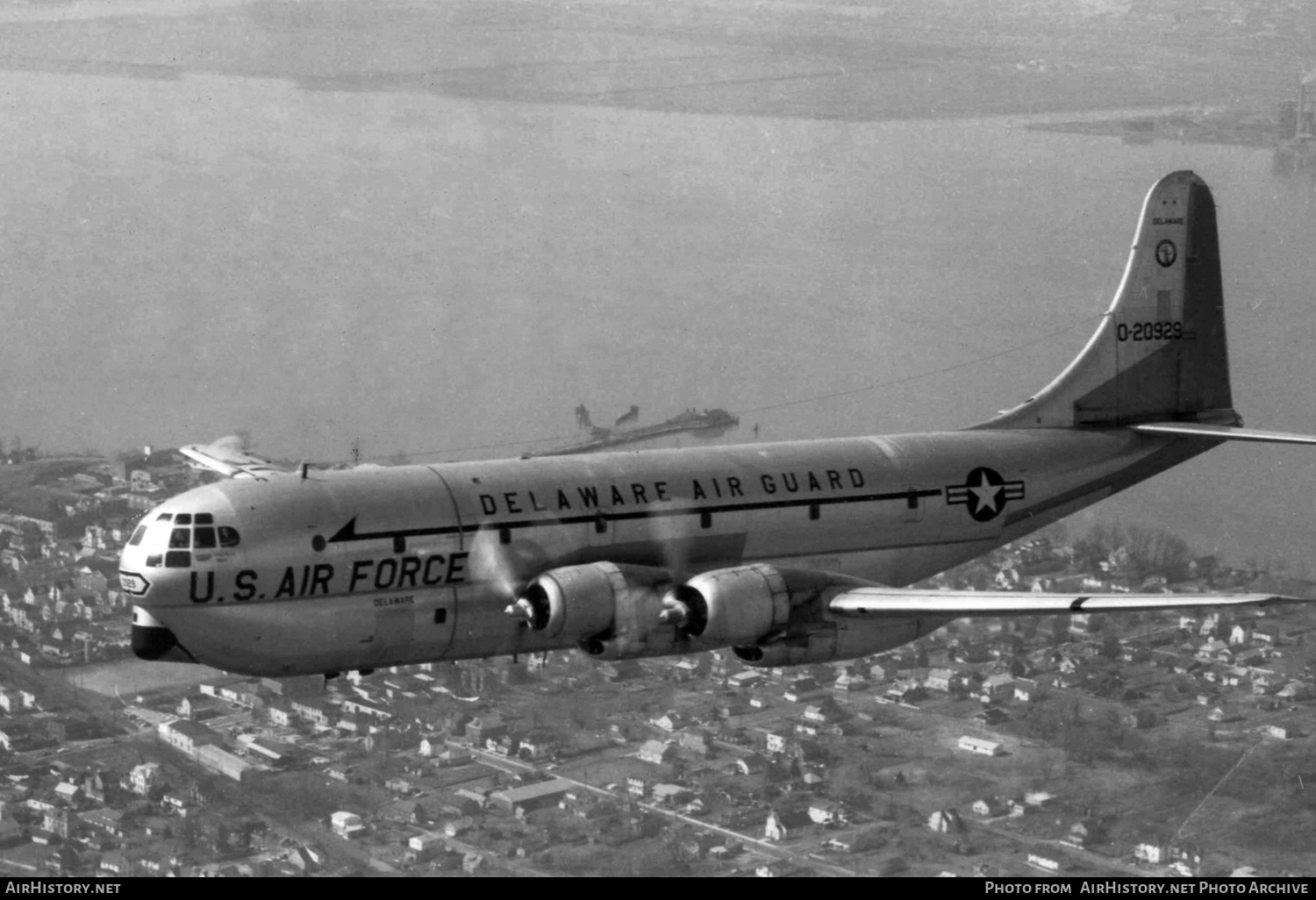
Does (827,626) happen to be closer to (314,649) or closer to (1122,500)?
(314,649)

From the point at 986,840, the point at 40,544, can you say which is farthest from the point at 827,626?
the point at 40,544

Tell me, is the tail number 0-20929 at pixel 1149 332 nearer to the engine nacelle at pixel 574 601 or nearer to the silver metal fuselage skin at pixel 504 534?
the silver metal fuselage skin at pixel 504 534

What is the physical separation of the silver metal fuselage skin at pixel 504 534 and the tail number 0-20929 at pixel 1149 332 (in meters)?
4.10

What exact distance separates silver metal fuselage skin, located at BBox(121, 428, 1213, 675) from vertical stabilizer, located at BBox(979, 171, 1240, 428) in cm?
363

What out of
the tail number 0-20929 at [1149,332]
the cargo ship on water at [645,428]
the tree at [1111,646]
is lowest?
the tree at [1111,646]

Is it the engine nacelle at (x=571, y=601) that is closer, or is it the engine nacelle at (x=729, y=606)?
the engine nacelle at (x=571, y=601)

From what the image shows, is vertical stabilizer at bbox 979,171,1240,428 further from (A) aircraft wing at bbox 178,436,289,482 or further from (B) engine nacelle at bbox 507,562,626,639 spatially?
(A) aircraft wing at bbox 178,436,289,482

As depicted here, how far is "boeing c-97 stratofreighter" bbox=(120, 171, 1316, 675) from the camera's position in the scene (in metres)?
22.2

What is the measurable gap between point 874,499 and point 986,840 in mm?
10894

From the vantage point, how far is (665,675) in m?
39.6

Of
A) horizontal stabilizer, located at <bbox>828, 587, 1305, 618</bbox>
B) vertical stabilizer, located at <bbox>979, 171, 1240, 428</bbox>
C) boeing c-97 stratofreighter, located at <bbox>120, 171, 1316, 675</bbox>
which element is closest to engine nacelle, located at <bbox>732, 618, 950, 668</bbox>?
boeing c-97 stratofreighter, located at <bbox>120, 171, 1316, 675</bbox>

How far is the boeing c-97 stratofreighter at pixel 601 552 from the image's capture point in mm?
22250

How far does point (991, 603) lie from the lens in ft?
77.6

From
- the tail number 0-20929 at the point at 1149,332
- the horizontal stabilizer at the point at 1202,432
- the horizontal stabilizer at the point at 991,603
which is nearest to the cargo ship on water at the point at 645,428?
the tail number 0-20929 at the point at 1149,332
